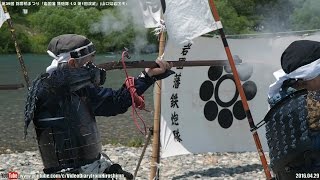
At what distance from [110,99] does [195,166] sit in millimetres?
5239

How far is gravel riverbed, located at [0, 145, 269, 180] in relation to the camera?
26.9 ft

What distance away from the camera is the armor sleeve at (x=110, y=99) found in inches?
145

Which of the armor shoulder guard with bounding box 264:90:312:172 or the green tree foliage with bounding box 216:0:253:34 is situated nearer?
the armor shoulder guard with bounding box 264:90:312:172

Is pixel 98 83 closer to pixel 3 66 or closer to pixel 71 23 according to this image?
pixel 71 23

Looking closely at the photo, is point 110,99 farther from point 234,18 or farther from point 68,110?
A: point 234,18

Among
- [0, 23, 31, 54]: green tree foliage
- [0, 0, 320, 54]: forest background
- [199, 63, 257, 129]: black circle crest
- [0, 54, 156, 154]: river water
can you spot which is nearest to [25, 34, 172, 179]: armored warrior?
[0, 0, 320, 54]: forest background

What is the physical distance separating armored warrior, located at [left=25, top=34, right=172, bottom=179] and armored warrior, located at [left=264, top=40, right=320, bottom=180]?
1.16m

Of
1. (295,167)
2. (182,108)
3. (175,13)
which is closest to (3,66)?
(182,108)

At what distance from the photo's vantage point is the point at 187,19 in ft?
16.0

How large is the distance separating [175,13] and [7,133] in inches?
425

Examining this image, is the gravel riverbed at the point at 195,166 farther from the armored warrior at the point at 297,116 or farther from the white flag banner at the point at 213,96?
the armored warrior at the point at 297,116

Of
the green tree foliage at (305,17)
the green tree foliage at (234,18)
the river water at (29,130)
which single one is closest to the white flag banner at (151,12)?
the river water at (29,130)

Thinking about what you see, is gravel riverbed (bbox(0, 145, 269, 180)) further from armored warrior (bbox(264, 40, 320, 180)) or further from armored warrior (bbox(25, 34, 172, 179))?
armored warrior (bbox(264, 40, 320, 180))

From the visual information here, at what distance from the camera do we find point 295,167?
2.99 m
